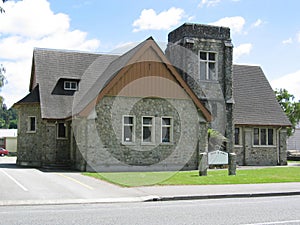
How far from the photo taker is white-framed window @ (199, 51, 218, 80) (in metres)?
31.2

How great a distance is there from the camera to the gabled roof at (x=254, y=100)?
33.6 m

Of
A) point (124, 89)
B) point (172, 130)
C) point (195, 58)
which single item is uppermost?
point (195, 58)

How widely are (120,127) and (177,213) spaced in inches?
570

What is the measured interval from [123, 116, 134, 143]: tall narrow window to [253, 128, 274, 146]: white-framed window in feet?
39.4

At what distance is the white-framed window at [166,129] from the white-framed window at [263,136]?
9.75 metres

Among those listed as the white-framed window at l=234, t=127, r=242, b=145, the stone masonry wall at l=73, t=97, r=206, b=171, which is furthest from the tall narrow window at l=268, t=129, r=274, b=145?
the stone masonry wall at l=73, t=97, r=206, b=171

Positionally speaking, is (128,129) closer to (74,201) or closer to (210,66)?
(210,66)

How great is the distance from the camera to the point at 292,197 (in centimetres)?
1476

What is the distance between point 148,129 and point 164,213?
15.2 meters

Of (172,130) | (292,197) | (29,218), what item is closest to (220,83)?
(172,130)

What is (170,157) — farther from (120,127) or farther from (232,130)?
(232,130)

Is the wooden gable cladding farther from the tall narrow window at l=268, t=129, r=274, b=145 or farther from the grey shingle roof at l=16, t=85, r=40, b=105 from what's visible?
the tall narrow window at l=268, t=129, r=274, b=145

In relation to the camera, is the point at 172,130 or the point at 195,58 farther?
the point at 195,58

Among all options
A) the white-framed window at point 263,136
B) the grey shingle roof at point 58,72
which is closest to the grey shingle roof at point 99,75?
the grey shingle roof at point 58,72
